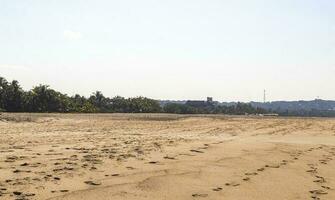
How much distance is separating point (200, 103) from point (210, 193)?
72.6 meters

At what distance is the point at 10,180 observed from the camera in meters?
6.71

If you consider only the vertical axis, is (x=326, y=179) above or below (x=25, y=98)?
below

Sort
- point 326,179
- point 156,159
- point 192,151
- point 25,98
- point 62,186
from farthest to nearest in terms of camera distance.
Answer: point 25,98 → point 192,151 → point 156,159 → point 326,179 → point 62,186

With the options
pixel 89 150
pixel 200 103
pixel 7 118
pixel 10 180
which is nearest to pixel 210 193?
pixel 10 180

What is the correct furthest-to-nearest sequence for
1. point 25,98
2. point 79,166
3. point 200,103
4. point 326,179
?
1. point 200,103
2. point 25,98
3. point 326,179
4. point 79,166

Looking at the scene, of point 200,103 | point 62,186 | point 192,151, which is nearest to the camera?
point 62,186

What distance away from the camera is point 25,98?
140 ft

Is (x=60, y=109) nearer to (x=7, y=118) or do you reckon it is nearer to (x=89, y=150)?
(x=7, y=118)

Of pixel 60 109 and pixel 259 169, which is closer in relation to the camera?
pixel 259 169

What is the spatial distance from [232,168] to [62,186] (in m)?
3.47

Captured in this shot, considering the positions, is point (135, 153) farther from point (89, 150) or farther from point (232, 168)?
point (232, 168)

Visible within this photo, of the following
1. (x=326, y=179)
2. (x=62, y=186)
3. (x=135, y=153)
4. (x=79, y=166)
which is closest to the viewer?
(x=62, y=186)

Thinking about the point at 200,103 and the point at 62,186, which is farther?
the point at 200,103

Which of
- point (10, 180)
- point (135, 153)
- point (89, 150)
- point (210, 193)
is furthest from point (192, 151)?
point (10, 180)
